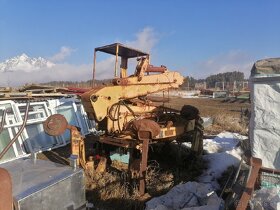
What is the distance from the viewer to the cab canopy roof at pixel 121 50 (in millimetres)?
7101

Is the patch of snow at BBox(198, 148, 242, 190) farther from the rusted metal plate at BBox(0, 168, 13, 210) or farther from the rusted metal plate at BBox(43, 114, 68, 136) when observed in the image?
the rusted metal plate at BBox(0, 168, 13, 210)

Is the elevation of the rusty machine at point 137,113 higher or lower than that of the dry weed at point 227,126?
higher

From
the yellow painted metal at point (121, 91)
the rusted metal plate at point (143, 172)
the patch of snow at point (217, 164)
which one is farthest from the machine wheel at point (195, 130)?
the rusted metal plate at point (143, 172)

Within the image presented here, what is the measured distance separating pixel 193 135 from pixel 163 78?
A: 60.3 inches

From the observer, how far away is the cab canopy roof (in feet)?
23.3

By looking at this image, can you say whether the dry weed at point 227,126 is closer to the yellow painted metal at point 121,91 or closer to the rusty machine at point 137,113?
the rusty machine at point 137,113

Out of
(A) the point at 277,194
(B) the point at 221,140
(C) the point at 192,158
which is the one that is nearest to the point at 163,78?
(C) the point at 192,158

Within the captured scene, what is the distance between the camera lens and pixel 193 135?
24.2 feet

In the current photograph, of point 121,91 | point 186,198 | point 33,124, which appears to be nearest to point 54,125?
point 121,91

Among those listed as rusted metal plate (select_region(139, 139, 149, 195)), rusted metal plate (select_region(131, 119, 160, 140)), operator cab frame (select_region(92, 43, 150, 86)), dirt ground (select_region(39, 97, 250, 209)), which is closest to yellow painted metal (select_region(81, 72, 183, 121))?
operator cab frame (select_region(92, 43, 150, 86))

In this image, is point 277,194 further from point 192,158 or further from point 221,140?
point 221,140

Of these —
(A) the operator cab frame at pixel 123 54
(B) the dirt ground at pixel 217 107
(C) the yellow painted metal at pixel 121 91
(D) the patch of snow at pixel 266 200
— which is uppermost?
→ (A) the operator cab frame at pixel 123 54

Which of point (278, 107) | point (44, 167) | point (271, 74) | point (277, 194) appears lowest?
point (277, 194)

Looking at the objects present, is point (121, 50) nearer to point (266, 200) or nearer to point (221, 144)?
point (221, 144)
